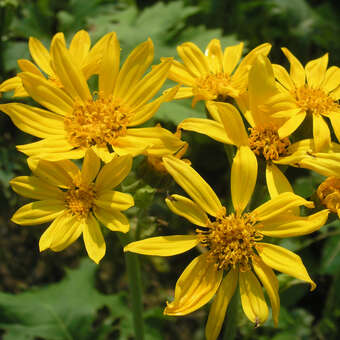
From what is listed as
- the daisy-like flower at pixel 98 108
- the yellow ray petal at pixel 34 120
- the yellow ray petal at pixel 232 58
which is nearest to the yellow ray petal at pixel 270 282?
the daisy-like flower at pixel 98 108

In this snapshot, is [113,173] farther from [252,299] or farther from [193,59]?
[193,59]

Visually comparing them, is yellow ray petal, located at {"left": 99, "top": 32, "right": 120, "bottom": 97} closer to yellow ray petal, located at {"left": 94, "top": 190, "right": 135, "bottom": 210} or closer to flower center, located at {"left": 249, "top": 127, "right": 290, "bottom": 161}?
yellow ray petal, located at {"left": 94, "top": 190, "right": 135, "bottom": 210}

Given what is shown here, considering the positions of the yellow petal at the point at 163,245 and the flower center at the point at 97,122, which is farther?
the flower center at the point at 97,122

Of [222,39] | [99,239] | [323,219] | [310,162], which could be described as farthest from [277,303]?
[222,39]

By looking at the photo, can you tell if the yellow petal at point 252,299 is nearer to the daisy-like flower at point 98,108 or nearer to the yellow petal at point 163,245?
the yellow petal at point 163,245

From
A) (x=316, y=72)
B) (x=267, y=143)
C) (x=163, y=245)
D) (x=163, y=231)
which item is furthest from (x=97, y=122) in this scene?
(x=316, y=72)

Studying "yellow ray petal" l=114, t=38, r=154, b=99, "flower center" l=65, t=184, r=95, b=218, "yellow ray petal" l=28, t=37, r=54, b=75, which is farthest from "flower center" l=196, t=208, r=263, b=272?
"yellow ray petal" l=28, t=37, r=54, b=75
